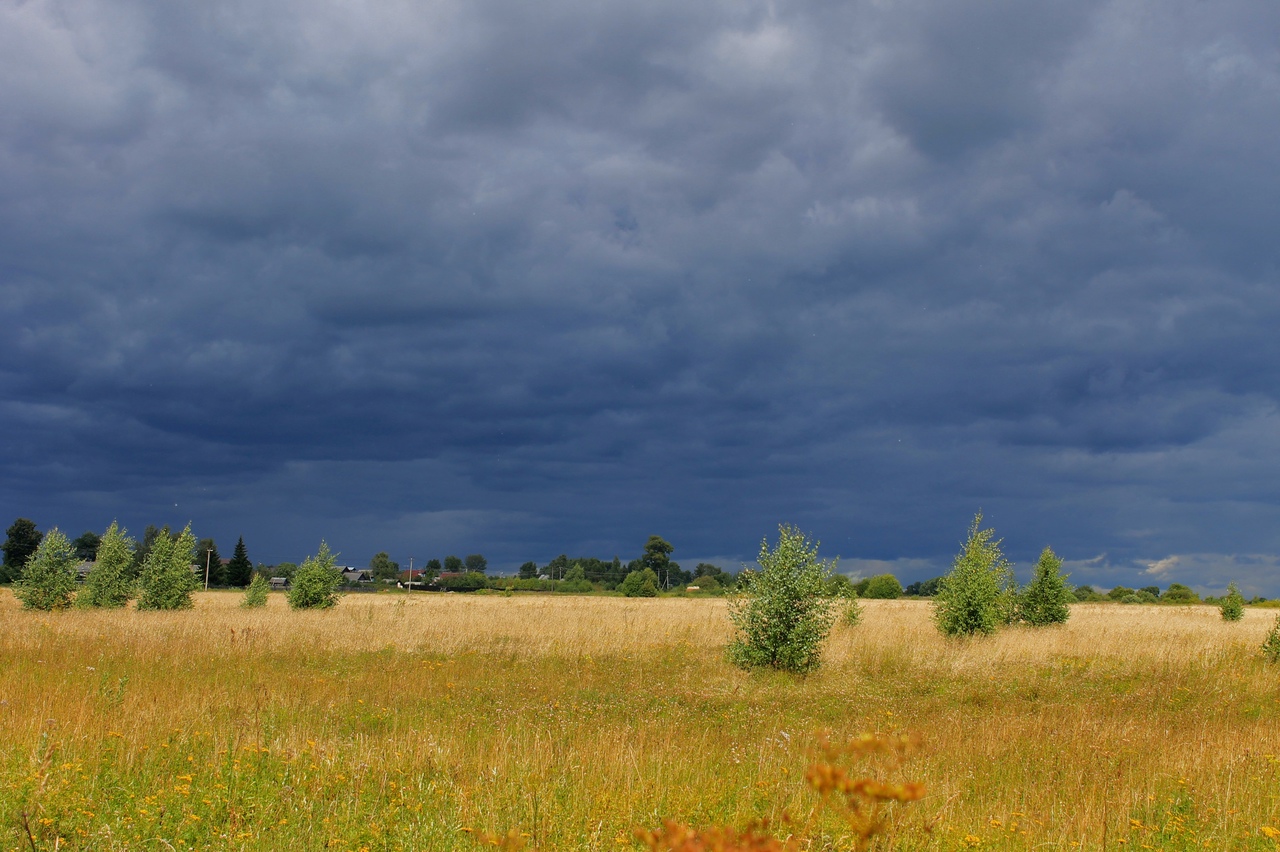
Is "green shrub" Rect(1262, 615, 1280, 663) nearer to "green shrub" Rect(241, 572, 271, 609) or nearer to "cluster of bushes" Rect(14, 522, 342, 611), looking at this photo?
"cluster of bushes" Rect(14, 522, 342, 611)

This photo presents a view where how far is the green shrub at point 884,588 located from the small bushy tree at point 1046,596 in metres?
52.1

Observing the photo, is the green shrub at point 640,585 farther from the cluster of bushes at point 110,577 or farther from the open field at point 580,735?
the open field at point 580,735

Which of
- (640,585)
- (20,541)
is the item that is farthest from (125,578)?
(20,541)

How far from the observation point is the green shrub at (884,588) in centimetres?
8162

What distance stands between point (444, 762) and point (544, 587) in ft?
314

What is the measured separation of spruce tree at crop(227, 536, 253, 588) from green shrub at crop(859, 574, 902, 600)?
79.1 m

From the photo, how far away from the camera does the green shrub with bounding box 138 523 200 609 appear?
3450 centimetres

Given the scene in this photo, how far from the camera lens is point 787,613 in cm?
1909

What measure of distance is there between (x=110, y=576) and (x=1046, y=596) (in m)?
43.5

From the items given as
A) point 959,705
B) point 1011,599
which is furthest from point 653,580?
point 959,705

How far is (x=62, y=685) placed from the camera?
12.3 meters

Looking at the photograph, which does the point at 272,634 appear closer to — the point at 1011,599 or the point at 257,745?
the point at 257,745

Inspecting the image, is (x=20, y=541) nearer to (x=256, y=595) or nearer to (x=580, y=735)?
(x=256, y=595)

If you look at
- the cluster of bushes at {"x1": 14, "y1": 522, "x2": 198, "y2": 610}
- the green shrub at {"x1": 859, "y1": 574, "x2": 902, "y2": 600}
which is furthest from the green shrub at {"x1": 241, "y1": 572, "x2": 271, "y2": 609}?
the green shrub at {"x1": 859, "y1": 574, "x2": 902, "y2": 600}
